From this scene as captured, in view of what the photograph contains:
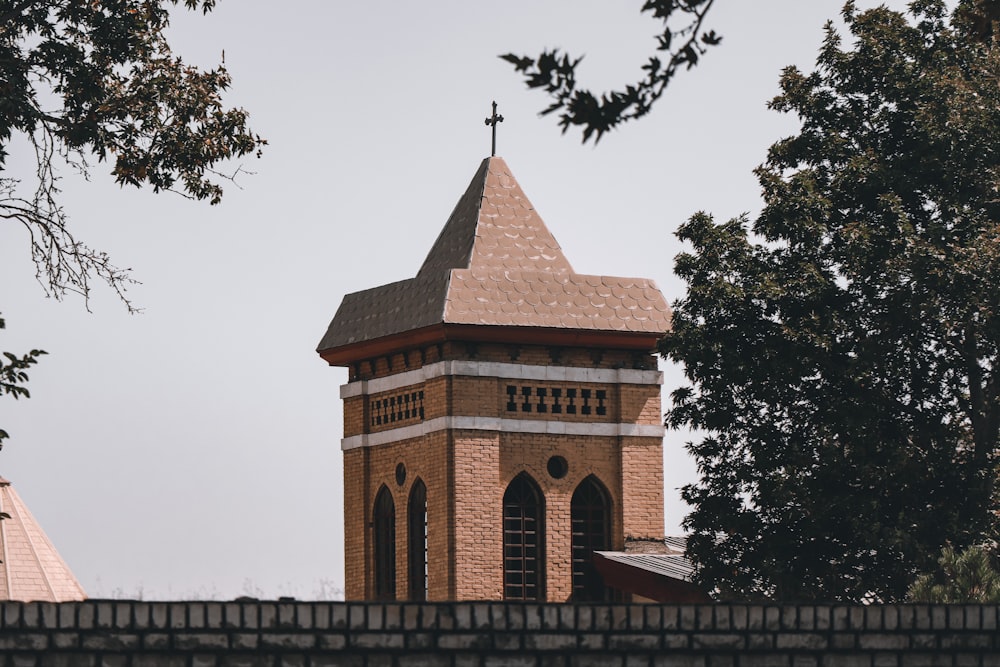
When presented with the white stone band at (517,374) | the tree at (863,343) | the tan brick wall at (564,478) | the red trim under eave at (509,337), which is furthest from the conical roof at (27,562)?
the tree at (863,343)

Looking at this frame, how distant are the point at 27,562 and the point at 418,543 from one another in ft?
28.5

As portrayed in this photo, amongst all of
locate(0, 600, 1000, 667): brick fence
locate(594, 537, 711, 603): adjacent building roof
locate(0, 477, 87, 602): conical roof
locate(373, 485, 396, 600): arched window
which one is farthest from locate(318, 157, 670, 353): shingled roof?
locate(0, 600, 1000, 667): brick fence

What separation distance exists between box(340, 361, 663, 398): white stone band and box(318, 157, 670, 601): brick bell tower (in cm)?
4

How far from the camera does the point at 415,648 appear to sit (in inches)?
525

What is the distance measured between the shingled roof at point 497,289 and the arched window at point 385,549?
11.3 ft

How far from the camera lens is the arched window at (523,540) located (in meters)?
35.6

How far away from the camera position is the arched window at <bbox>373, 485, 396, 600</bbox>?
37719 millimetres

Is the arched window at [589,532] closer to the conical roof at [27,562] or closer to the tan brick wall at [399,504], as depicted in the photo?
the tan brick wall at [399,504]

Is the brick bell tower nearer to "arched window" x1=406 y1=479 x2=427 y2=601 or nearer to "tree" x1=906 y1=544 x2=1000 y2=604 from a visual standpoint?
"arched window" x1=406 y1=479 x2=427 y2=601

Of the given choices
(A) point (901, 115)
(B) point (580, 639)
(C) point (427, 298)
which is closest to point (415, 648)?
(B) point (580, 639)

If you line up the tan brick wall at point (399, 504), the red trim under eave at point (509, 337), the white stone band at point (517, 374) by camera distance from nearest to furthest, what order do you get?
the tan brick wall at point (399, 504), the red trim under eave at point (509, 337), the white stone band at point (517, 374)

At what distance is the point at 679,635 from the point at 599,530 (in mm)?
23030

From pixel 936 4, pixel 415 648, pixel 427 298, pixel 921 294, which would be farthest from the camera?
pixel 427 298

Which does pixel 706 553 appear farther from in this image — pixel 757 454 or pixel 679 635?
pixel 679 635
